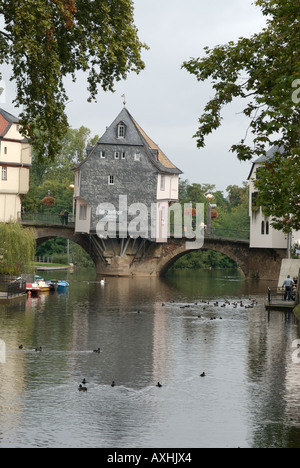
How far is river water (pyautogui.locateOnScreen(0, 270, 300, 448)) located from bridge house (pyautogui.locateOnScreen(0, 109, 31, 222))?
4364cm

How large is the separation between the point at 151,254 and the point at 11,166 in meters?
18.1

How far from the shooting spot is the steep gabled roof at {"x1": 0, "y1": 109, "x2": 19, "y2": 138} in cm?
8694

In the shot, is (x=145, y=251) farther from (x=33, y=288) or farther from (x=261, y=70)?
(x=261, y=70)

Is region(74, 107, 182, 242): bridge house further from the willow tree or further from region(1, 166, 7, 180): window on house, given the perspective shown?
the willow tree

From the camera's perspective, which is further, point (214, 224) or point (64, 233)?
point (214, 224)

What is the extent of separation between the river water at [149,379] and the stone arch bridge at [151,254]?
1562 inches

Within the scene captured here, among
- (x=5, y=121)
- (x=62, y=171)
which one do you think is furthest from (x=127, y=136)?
(x=62, y=171)

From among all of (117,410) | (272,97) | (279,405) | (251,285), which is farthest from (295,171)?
(251,285)

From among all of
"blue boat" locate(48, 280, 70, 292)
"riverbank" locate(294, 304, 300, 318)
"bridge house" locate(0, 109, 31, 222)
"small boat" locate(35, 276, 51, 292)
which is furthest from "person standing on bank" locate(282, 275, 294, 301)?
"bridge house" locate(0, 109, 31, 222)

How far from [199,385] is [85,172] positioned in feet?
209

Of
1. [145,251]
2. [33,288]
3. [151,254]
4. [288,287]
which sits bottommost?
[33,288]

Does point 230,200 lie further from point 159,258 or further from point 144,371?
point 144,371

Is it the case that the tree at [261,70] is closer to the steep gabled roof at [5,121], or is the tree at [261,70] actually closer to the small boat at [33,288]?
the small boat at [33,288]

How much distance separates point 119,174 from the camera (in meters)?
85.3
